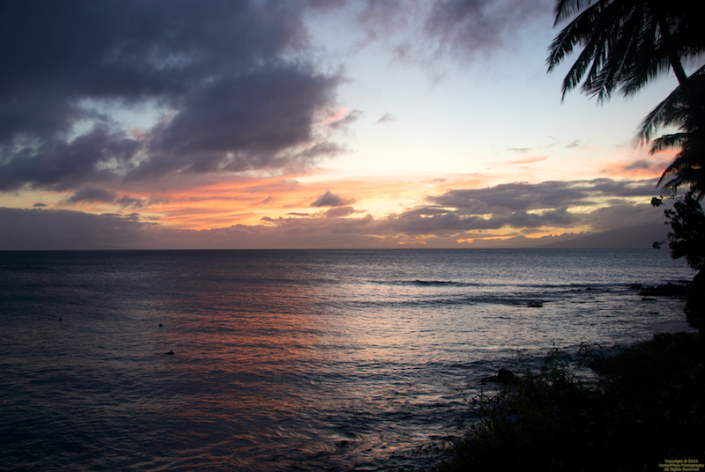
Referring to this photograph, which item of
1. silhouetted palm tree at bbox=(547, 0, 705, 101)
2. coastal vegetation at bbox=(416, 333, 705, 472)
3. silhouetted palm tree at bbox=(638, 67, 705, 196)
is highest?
silhouetted palm tree at bbox=(547, 0, 705, 101)

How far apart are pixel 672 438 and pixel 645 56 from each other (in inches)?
696

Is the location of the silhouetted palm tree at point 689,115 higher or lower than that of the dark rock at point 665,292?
higher

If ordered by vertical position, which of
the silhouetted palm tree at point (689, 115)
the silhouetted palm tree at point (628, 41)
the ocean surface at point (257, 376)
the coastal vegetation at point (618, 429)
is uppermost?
the silhouetted palm tree at point (628, 41)

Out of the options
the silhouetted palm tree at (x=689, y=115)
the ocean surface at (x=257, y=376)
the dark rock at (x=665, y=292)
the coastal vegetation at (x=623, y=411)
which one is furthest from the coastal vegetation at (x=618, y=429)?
the dark rock at (x=665, y=292)

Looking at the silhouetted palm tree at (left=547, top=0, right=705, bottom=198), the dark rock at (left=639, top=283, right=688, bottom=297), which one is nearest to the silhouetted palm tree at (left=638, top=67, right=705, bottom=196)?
the silhouetted palm tree at (left=547, top=0, right=705, bottom=198)

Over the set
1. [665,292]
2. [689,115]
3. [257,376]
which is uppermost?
[689,115]

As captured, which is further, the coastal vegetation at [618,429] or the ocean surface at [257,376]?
the ocean surface at [257,376]

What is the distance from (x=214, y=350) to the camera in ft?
64.0

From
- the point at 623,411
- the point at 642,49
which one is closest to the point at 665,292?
the point at 642,49

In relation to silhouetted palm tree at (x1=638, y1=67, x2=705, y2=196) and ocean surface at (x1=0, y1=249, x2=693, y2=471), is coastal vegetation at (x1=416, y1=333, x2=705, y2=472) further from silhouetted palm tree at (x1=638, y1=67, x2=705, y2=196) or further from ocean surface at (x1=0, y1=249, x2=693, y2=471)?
silhouetted palm tree at (x1=638, y1=67, x2=705, y2=196)

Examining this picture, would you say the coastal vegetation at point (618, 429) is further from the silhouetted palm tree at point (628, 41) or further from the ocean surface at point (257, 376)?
the silhouetted palm tree at point (628, 41)

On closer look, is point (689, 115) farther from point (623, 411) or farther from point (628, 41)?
point (623, 411)

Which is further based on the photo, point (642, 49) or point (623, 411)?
point (642, 49)

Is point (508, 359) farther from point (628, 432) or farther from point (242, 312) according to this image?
point (242, 312)
